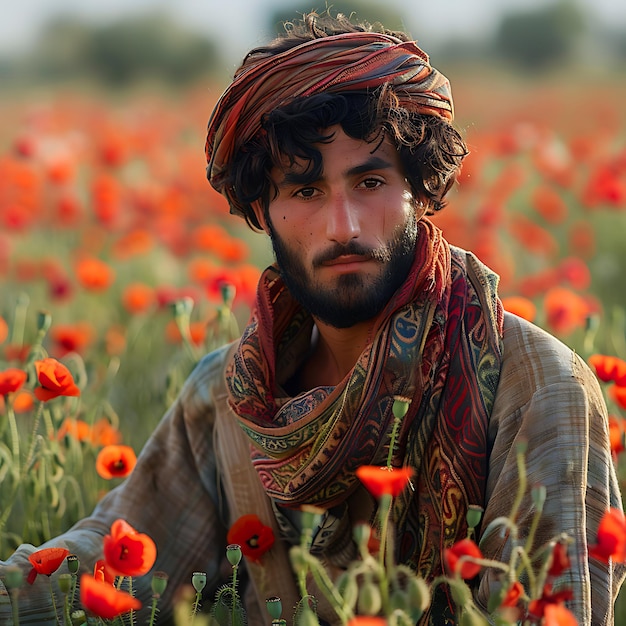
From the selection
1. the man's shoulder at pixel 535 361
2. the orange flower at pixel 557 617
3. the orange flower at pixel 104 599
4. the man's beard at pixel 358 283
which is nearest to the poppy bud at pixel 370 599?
the orange flower at pixel 557 617

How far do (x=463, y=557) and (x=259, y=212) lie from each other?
1367mm

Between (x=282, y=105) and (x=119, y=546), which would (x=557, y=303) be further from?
(x=119, y=546)

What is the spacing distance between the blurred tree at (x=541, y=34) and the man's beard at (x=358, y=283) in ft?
116

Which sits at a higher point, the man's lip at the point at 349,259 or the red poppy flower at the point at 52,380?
the man's lip at the point at 349,259

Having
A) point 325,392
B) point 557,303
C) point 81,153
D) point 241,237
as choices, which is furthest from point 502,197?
point 325,392

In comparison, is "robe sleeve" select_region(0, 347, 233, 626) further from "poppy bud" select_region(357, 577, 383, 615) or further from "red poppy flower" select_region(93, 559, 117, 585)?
"poppy bud" select_region(357, 577, 383, 615)

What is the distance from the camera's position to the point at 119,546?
82.5 inches

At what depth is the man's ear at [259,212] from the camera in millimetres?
2869

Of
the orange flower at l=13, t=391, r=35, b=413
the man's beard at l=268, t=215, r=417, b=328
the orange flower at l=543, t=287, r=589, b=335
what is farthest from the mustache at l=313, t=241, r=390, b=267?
the orange flower at l=543, t=287, r=589, b=335

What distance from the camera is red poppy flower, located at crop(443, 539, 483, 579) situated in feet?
5.66

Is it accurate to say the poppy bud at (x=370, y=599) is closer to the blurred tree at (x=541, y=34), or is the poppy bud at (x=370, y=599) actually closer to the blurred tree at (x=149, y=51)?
the blurred tree at (x=149, y=51)

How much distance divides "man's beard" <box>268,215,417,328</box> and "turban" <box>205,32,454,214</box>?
29 cm

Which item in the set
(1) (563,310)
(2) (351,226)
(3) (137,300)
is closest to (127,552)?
(2) (351,226)

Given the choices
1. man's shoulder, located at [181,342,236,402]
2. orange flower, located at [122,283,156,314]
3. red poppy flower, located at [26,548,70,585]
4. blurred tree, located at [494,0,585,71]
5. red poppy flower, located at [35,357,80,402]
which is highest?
blurred tree, located at [494,0,585,71]
